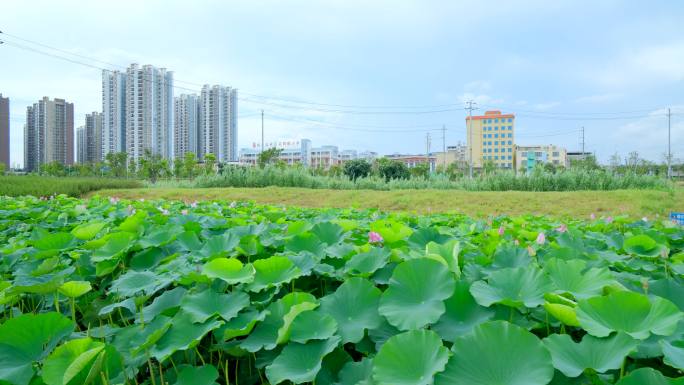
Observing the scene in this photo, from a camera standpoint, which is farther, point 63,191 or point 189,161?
point 189,161

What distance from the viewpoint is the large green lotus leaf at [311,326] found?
68cm

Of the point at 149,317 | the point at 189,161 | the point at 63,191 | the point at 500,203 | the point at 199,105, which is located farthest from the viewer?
the point at 199,105

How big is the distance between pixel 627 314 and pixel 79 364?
77cm

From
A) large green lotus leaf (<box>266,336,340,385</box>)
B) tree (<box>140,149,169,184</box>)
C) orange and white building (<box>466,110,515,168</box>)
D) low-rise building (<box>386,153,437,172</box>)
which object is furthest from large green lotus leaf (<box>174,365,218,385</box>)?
low-rise building (<box>386,153,437,172</box>)

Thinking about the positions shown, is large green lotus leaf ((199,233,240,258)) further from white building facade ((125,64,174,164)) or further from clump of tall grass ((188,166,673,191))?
white building facade ((125,64,174,164))

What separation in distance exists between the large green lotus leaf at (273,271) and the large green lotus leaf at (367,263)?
116 millimetres

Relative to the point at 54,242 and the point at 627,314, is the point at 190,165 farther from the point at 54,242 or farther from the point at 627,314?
the point at 627,314

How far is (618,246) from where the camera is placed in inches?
53.2

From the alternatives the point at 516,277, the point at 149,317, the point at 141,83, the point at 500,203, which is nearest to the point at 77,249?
the point at 149,317

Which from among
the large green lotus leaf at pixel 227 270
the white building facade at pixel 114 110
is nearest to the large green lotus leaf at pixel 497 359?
the large green lotus leaf at pixel 227 270

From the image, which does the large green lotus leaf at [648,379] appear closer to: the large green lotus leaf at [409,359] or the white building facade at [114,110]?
the large green lotus leaf at [409,359]

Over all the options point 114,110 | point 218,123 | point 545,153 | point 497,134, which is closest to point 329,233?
point 114,110

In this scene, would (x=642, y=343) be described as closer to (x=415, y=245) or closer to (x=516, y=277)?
(x=516, y=277)

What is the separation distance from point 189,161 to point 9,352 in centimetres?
3558
